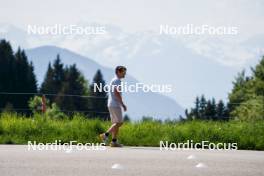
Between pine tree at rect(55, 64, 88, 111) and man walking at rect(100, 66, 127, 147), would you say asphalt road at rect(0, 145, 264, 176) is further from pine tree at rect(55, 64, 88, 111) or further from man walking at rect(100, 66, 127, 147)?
pine tree at rect(55, 64, 88, 111)

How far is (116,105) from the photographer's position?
1678cm

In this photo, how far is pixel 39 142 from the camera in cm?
1753

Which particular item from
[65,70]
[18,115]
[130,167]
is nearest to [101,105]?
[65,70]

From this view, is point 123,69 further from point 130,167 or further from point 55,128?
point 130,167

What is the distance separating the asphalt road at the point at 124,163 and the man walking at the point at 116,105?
1408 mm

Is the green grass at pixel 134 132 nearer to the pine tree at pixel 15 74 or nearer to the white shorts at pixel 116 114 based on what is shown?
the white shorts at pixel 116 114

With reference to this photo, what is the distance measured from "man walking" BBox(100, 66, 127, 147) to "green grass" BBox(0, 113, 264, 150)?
1.17 m

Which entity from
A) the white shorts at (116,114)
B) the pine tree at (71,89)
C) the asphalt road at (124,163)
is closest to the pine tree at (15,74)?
the pine tree at (71,89)

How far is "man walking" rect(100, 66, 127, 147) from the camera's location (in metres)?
16.6

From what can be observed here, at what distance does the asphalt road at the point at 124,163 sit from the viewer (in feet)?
35.1

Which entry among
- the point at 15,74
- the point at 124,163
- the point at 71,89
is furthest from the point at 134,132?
the point at 71,89

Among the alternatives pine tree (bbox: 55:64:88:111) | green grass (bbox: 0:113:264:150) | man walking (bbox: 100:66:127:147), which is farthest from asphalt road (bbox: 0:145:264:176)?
pine tree (bbox: 55:64:88:111)

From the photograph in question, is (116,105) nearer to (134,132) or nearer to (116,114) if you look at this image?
(116,114)

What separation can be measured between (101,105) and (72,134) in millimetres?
111901
